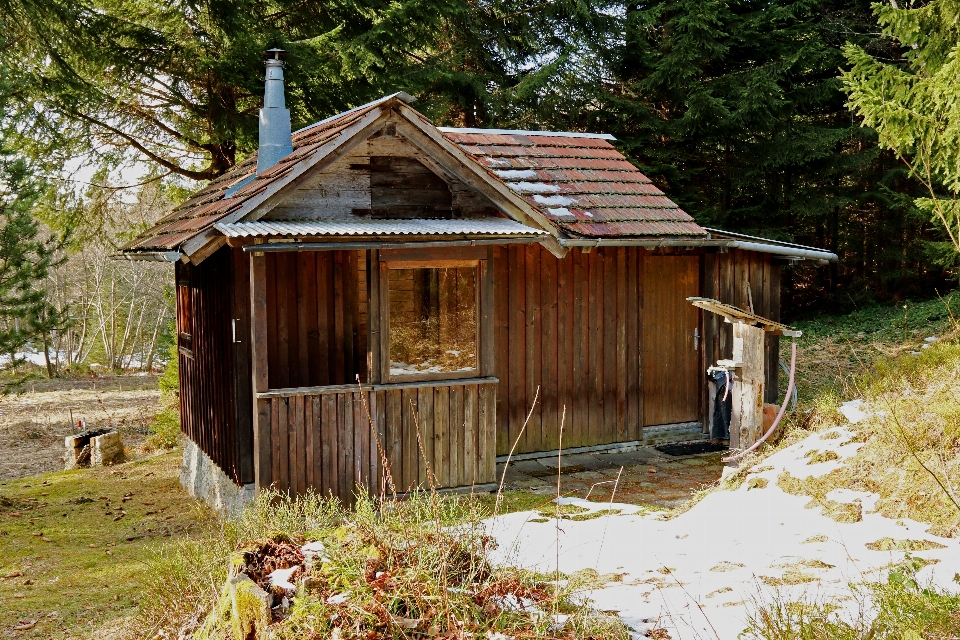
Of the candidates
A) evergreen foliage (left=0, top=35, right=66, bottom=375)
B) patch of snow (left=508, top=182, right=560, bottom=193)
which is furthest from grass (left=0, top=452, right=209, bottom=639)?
patch of snow (left=508, top=182, right=560, bottom=193)

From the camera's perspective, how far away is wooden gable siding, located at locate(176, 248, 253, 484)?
337 inches

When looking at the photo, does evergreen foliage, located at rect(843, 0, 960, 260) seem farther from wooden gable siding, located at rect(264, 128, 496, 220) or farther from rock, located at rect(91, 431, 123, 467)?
rock, located at rect(91, 431, 123, 467)

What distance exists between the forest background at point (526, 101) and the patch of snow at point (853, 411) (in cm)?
904

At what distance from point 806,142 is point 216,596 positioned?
1855cm

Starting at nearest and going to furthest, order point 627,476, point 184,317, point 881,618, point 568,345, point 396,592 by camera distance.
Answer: point 881,618
point 396,592
point 627,476
point 568,345
point 184,317

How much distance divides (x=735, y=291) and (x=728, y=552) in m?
6.62

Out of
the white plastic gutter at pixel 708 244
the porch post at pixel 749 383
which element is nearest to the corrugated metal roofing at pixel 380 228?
the white plastic gutter at pixel 708 244

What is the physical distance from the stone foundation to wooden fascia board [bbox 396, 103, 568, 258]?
391 cm

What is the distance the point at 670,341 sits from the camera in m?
11.4

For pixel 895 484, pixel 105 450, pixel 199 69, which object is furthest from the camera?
pixel 199 69

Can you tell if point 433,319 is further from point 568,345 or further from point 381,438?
point 568,345

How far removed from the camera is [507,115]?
20.7 m

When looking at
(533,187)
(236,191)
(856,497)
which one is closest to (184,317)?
(236,191)

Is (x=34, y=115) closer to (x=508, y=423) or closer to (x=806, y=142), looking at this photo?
(x=508, y=423)
